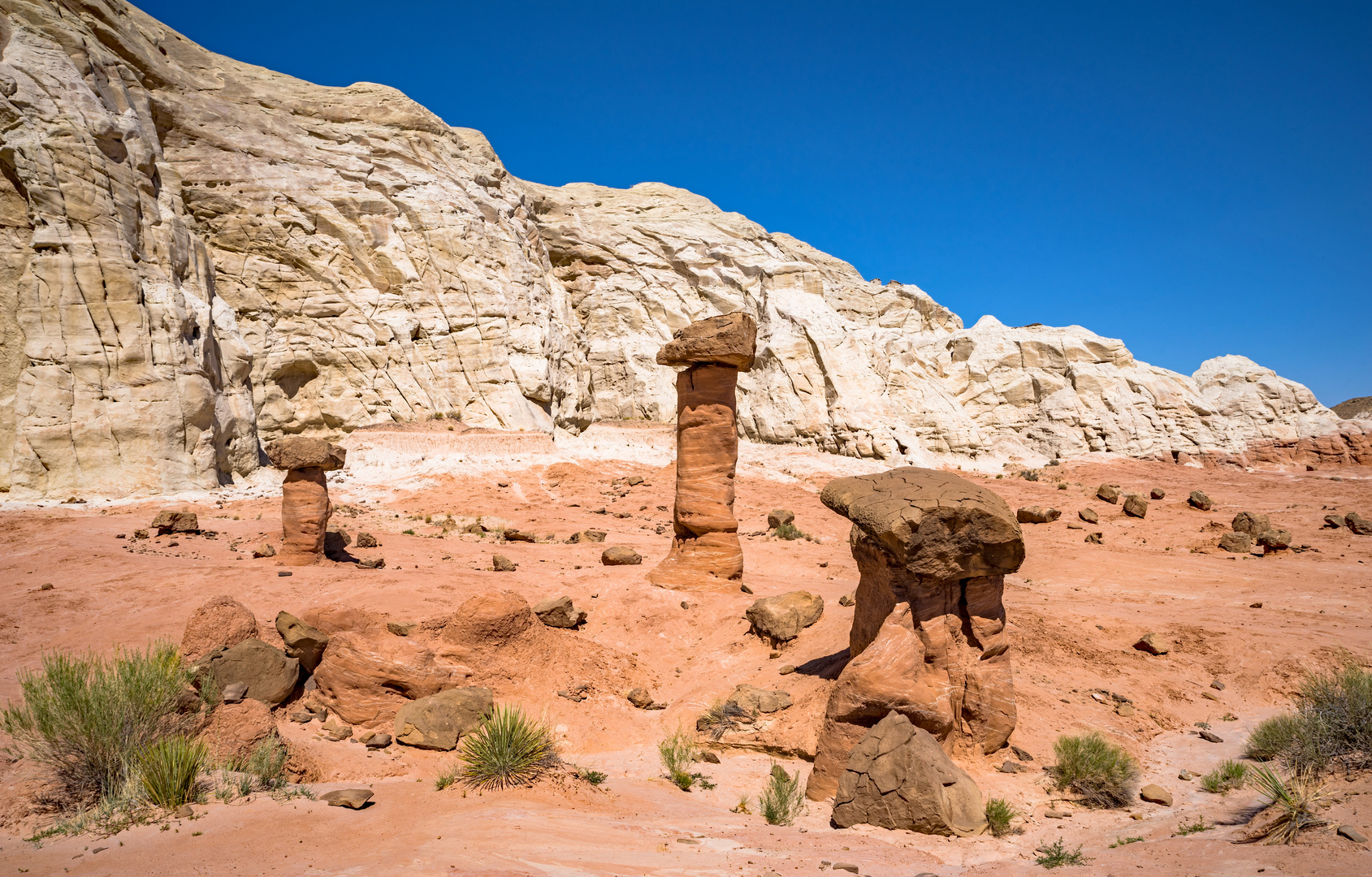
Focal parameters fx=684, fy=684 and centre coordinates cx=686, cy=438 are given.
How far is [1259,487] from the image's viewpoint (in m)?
26.2

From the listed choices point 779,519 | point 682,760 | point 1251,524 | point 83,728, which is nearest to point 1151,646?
point 682,760

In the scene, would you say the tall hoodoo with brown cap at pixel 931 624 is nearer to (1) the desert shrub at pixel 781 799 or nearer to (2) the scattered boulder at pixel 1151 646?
(1) the desert shrub at pixel 781 799

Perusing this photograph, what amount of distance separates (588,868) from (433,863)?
928 mm

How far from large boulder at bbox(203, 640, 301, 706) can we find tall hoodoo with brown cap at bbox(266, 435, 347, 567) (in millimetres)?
5328

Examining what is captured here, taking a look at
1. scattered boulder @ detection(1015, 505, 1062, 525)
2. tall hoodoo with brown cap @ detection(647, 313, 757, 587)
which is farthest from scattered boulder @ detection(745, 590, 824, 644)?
scattered boulder @ detection(1015, 505, 1062, 525)

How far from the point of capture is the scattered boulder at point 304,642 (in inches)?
309

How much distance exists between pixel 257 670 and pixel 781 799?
5.61m

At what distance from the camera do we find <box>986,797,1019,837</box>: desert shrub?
5395mm

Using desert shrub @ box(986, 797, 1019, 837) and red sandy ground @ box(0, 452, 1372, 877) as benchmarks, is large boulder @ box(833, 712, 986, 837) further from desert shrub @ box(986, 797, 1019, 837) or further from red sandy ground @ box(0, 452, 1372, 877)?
red sandy ground @ box(0, 452, 1372, 877)

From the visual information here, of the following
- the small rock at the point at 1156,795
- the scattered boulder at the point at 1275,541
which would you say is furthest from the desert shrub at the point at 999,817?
the scattered boulder at the point at 1275,541

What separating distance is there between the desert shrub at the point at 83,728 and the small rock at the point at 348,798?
1.41 metres

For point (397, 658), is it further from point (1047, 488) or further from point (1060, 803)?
point (1047, 488)

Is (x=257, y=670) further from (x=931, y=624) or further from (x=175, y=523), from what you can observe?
(x=175, y=523)

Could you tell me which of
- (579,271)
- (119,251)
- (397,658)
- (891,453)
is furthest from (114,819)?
(579,271)
